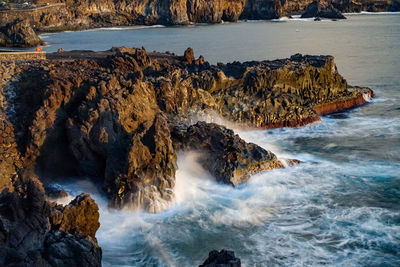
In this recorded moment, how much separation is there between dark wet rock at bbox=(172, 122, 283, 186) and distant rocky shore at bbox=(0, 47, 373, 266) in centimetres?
4

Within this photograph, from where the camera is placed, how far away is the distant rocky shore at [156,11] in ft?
285

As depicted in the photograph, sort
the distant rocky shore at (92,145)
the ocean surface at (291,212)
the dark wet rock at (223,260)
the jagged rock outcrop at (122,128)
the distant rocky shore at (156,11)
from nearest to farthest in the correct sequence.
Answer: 1. the dark wet rock at (223,260)
2. the distant rocky shore at (92,145)
3. the ocean surface at (291,212)
4. the jagged rock outcrop at (122,128)
5. the distant rocky shore at (156,11)

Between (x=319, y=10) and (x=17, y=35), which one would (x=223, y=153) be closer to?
(x=17, y=35)

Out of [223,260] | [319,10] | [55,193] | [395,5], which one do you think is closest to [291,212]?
[223,260]

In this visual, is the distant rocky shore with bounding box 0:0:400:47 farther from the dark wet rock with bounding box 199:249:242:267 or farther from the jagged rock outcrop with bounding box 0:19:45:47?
the dark wet rock with bounding box 199:249:242:267

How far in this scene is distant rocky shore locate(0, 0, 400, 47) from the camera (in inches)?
3423

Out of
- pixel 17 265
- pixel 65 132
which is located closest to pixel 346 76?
pixel 65 132

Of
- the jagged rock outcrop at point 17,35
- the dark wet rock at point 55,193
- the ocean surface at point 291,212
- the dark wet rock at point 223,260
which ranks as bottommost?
the ocean surface at point 291,212

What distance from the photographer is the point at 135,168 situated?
16203mm

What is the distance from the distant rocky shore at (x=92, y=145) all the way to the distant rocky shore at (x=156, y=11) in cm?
6144

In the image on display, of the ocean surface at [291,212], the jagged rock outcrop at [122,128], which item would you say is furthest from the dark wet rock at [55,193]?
the jagged rock outcrop at [122,128]

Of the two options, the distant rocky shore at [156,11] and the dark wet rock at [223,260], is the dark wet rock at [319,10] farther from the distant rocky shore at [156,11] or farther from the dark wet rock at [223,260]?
the dark wet rock at [223,260]

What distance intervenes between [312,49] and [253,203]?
129 ft

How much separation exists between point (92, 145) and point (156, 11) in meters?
88.4
